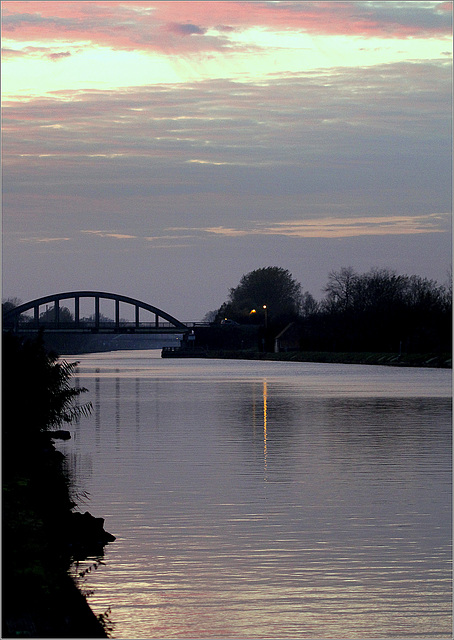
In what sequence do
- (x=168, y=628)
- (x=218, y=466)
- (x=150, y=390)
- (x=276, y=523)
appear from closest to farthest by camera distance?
(x=168, y=628) < (x=276, y=523) < (x=218, y=466) < (x=150, y=390)

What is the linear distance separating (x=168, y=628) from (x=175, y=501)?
20.8 feet

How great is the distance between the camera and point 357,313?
128750mm

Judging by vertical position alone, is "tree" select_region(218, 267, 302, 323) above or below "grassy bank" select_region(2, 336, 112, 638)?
above

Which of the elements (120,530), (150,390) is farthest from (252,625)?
(150,390)

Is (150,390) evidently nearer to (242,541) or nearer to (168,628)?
(242,541)

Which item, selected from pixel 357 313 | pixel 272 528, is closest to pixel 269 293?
pixel 357 313

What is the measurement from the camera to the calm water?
9.11 m

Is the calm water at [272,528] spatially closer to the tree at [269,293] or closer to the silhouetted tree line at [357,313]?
the silhouetted tree line at [357,313]

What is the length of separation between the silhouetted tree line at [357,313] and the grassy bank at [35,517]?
251ft

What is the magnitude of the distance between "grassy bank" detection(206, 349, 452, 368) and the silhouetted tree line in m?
1.51

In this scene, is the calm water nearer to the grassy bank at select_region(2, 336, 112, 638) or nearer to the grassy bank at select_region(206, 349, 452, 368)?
the grassy bank at select_region(2, 336, 112, 638)

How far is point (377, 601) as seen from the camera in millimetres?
9492

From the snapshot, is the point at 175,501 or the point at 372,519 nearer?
the point at 372,519

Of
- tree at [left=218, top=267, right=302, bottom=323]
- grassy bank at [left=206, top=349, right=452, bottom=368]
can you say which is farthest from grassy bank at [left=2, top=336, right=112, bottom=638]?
tree at [left=218, top=267, right=302, bottom=323]
